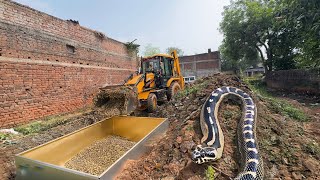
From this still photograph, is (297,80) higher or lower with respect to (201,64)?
lower

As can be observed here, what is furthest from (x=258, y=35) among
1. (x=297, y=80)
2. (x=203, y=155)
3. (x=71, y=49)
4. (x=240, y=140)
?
(x=203, y=155)

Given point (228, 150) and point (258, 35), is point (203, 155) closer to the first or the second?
point (228, 150)

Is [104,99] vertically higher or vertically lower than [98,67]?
lower

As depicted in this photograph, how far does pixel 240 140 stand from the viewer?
11.5 ft

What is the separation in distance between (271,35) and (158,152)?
56.7 feet

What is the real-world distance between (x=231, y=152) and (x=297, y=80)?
39.2 feet

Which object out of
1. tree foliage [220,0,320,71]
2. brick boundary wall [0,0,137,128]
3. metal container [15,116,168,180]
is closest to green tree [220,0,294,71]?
tree foliage [220,0,320,71]

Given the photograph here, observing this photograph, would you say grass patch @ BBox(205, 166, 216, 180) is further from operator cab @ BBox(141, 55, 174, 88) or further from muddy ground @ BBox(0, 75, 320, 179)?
operator cab @ BBox(141, 55, 174, 88)

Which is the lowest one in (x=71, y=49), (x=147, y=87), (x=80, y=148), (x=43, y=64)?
(x=80, y=148)

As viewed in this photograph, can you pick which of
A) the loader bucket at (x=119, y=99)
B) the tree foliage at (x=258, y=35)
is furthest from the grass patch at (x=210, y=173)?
the tree foliage at (x=258, y=35)

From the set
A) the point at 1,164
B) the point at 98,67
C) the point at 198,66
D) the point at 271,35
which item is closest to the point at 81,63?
the point at 98,67

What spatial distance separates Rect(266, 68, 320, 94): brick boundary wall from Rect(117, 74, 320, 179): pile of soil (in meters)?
7.40

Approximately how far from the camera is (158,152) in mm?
3617

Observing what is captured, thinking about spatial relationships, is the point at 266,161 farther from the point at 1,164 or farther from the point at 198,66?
the point at 198,66
